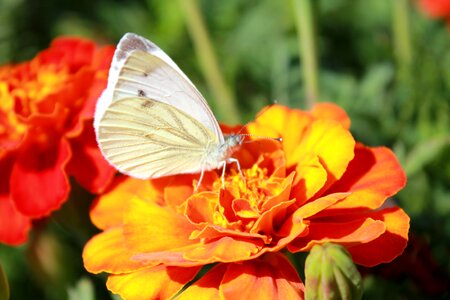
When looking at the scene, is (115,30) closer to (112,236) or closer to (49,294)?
(49,294)

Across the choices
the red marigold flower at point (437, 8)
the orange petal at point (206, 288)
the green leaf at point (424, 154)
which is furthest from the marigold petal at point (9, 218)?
the red marigold flower at point (437, 8)

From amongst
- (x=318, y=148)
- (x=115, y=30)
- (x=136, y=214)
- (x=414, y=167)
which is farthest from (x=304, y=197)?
(x=115, y=30)

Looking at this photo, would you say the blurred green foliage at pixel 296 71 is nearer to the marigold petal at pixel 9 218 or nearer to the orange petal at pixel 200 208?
the marigold petal at pixel 9 218

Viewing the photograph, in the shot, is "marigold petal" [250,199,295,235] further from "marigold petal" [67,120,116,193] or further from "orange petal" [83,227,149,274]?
"marigold petal" [67,120,116,193]

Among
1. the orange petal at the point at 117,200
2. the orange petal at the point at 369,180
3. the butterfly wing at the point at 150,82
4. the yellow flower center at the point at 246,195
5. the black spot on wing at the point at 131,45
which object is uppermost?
the black spot on wing at the point at 131,45

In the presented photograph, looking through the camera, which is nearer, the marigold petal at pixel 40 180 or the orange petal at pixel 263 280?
the orange petal at pixel 263 280

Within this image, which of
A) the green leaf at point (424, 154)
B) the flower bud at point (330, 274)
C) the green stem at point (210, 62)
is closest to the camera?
the flower bud at point (330, 274)

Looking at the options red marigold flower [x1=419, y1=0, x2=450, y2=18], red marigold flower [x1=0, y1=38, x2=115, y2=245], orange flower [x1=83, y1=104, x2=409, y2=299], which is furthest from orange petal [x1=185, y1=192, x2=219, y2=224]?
red marigold flower [x1=419, y1=0, x2=450, y2=18]
